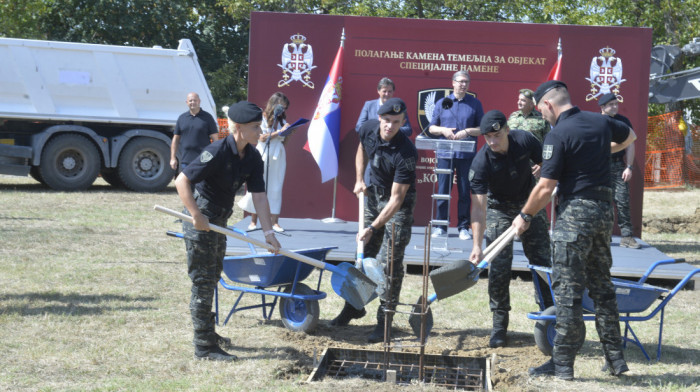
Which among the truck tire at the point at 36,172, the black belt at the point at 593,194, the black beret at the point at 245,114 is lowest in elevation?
the truck tire at the point at 36,172

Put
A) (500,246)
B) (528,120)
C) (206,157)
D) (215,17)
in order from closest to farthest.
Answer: (206,157), (500,246), (528,120), (215,17)

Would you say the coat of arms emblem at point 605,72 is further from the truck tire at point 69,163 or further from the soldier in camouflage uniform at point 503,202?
the truck tire at point 69,163

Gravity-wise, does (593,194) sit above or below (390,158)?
below

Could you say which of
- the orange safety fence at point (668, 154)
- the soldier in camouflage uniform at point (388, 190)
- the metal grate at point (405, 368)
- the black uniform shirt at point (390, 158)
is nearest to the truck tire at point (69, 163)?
the soldier in camouflage uniform at point (388, 190)

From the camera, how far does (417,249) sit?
9023mm

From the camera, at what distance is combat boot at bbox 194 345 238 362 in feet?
17.6

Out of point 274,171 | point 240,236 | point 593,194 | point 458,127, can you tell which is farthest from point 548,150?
point 274,171

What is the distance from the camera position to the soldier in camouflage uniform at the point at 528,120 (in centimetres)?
850

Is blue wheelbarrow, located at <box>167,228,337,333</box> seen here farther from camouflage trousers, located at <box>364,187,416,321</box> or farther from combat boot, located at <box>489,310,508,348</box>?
combat boot, located at <box>489,310,508,348</box>

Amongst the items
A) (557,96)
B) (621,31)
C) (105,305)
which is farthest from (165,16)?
(557,96)

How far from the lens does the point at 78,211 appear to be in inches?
510

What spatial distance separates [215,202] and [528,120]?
172 inches

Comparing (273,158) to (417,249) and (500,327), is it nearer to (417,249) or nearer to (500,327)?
(417,249)

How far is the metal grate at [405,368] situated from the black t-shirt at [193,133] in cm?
533
